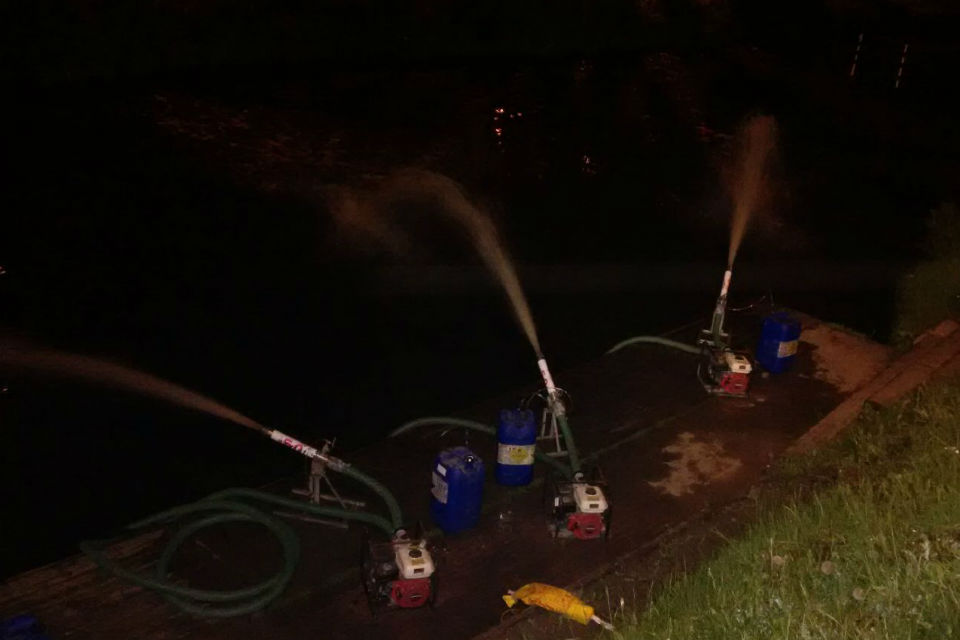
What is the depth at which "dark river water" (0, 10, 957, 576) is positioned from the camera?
8.82m

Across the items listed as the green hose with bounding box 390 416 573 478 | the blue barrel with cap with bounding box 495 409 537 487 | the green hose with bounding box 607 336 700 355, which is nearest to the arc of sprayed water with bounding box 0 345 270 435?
the green hose with bounding box 390 416 573 478

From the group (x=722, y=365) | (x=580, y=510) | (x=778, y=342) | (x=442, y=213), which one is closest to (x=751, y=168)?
(x=442, y=213)

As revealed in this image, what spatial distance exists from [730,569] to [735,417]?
3.15m

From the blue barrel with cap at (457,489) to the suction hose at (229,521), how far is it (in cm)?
33

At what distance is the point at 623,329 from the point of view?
37.6 feet

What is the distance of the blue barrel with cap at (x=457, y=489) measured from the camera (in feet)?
20.3

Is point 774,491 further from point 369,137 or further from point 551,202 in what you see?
point 369,137

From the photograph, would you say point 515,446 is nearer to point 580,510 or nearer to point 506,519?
point 506,519

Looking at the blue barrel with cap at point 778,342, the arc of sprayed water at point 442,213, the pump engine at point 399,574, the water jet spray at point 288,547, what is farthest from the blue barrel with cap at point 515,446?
the arc of sprayed water at point 442,213

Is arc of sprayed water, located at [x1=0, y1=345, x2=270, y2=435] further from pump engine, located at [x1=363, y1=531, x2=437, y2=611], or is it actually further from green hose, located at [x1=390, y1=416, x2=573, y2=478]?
pump engine, located at [x1=363, y1=531, x2=437, y2=611]

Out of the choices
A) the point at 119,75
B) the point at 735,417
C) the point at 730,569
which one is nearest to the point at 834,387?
the point at 735,417

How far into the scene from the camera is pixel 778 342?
28.3ft

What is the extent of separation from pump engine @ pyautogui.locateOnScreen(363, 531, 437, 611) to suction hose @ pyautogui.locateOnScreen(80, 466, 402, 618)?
1.32 ft

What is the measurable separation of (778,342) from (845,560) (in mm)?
4012
